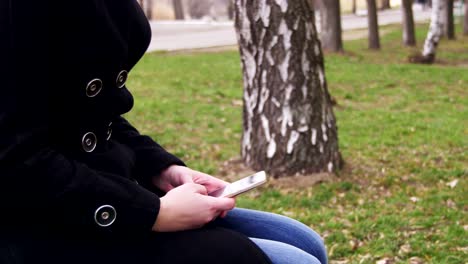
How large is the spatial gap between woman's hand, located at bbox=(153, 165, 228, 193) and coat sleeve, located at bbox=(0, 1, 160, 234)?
1.56ft

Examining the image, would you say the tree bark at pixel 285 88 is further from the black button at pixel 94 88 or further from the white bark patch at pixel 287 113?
the black button at pixel 94 88

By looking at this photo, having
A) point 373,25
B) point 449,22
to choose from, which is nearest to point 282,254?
point 373,25

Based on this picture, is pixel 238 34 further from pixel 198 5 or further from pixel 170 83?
pixel 198 5

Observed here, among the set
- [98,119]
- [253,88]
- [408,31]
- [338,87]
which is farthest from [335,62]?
[98,119]

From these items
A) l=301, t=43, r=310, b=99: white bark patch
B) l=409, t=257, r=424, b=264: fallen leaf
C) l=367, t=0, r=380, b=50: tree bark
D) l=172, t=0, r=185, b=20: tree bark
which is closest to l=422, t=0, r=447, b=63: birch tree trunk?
l=367, t=0, r=380, b=50: tree bark

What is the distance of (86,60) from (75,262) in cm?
44

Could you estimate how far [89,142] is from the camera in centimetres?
164

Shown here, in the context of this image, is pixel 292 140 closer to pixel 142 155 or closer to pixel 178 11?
pixel 142 155

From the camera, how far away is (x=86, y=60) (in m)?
1.57

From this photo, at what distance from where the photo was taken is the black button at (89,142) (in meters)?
1.62

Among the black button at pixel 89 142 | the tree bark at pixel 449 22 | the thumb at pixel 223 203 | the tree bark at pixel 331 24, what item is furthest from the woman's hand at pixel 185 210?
the tree bark at pixel 449 22

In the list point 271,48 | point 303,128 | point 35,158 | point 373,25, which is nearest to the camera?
point 35,158

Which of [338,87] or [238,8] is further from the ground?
[238,8]

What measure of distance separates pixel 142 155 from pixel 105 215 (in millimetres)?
503
